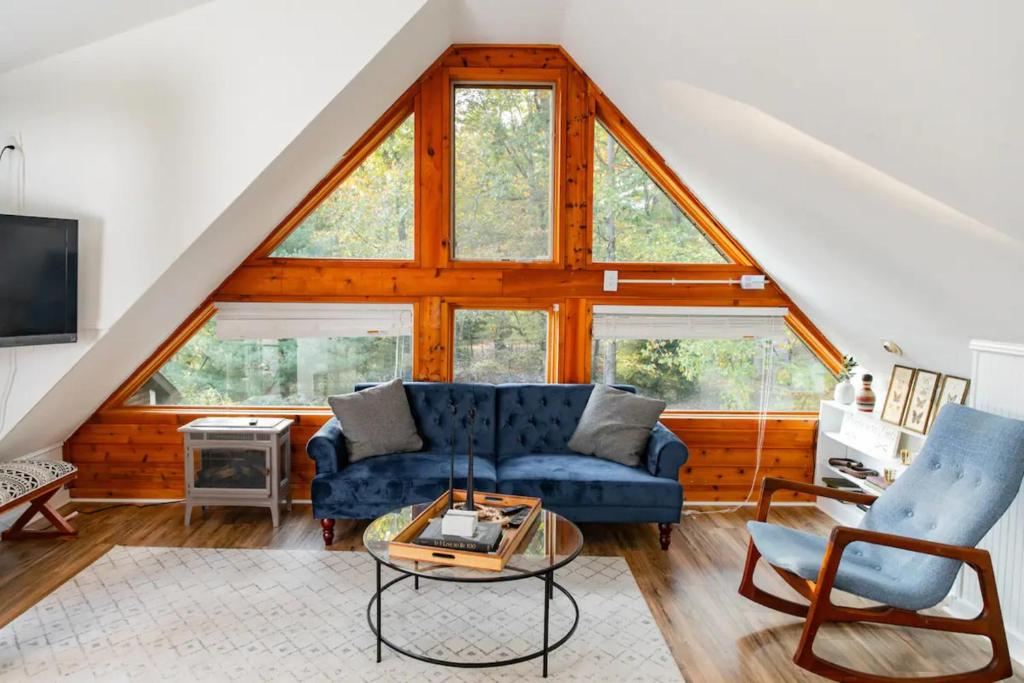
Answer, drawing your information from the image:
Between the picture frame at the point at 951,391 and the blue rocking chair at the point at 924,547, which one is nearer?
the blue rocking chair at the point at 924,547

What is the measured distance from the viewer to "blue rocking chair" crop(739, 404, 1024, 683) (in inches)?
101

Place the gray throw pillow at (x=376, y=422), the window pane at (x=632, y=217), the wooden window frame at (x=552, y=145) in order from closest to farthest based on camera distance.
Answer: the gray throw pillow at (x=376, y=422)
the wooden window frame at (x=552, y=145)
the window pane at (x=632, y=217)

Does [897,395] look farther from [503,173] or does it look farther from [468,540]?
[503,173]

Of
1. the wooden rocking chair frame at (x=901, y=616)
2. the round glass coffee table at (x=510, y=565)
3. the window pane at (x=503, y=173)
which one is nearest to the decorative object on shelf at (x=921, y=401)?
the wooden rocking chair frame at (x=901, y=616)

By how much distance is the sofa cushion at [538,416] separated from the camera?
4355 mm

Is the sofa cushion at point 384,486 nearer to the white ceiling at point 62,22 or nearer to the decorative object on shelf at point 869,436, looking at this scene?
the decorative object on shelf at point 869,436

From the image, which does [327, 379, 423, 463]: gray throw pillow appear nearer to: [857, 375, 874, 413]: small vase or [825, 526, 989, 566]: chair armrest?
[825, 526, 989, 566]: chair armrest

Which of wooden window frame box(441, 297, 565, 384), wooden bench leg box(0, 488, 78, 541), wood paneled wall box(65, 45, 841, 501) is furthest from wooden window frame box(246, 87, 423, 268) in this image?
wooden bench leg box(0, 488, 78, 541)

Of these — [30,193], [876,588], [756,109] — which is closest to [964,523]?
[876,588]

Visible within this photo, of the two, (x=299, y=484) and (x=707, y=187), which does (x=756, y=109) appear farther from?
(x=299, y=484)

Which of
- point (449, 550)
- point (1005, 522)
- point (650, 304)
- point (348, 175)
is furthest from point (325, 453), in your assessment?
point (1005, 522)

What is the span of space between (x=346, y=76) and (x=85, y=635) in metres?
2.77

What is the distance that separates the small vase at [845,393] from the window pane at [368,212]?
2.96 metres

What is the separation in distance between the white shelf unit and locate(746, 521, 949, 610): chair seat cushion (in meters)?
0.65
